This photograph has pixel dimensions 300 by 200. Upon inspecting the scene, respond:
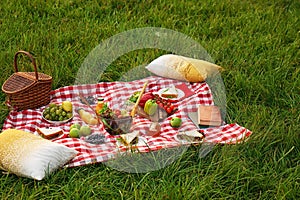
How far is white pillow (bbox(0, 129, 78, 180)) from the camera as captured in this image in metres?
3.10

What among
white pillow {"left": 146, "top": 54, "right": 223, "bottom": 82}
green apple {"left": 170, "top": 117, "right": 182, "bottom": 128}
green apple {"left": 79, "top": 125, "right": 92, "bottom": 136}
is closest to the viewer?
green apple {"left": 79, "top": 125, "right": 92, "bottom": 136}

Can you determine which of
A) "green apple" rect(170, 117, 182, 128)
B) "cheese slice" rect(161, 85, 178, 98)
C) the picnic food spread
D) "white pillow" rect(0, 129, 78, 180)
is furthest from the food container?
"cheese slice" rect(161, 85, 178, 98)

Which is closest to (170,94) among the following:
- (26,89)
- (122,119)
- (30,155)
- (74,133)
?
(122,119)

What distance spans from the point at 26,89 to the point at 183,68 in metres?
1.28

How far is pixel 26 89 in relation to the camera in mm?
3893

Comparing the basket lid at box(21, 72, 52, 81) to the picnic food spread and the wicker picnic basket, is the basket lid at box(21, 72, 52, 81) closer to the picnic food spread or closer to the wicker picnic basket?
the wicker picnic basket

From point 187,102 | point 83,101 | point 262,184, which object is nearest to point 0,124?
point 83,101

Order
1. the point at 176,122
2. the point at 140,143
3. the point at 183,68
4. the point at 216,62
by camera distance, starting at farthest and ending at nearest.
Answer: the point at 216,62 < the point at 183,68 < the point at 176,122 < the point at 140,143

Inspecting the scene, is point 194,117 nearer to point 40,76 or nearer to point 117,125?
point 117,125

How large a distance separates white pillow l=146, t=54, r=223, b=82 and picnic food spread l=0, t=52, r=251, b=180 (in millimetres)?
21

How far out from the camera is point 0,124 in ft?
12.5

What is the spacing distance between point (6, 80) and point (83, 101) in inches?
24.6

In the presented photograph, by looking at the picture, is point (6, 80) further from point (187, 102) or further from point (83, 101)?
point (187, 102)

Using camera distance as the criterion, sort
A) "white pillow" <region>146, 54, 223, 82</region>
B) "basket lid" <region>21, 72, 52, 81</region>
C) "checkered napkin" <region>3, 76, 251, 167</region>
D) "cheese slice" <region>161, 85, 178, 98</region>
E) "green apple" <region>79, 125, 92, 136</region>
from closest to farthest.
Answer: "checkered napkin" <region>3, 76, 251, 167</region>, "green apple" <region>79, 125, 92, 136</region>, "basket lid" <region>21, 72, 52, 81</region>, "cheese slice" <region>161, 85, 178, 98</region>, "white pillow" <region>146, 54, 223, 82</region>
